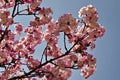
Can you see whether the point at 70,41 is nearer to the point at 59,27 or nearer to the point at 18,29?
the point at 59,27

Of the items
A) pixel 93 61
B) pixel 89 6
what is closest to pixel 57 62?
pixel 93 61

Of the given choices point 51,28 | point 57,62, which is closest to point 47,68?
point 57,62

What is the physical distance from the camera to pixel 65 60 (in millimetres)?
15594

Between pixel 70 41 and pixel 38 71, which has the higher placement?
pixel 70 41

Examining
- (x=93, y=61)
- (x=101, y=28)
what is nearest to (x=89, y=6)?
(x=101, y=28)

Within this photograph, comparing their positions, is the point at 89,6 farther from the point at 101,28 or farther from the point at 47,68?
the point at 47,68

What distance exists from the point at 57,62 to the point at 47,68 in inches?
21.6

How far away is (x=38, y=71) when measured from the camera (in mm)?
15156

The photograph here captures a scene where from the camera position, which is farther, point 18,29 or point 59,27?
point 18,29

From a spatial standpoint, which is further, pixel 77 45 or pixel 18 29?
pixel 18 29

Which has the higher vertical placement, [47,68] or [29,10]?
[29,10]

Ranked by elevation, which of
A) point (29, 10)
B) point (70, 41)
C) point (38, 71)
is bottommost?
point (38, 71)

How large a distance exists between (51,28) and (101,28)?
1911 mm

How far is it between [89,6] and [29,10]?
7.36ft
